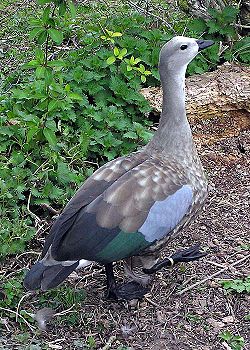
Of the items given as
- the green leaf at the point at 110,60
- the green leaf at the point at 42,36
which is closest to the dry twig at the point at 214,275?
the green leaf at the point at 42,36

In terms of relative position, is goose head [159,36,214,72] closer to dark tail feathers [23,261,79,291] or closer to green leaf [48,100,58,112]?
green leaf [48,100,58,112]

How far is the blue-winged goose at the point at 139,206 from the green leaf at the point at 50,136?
68 cm

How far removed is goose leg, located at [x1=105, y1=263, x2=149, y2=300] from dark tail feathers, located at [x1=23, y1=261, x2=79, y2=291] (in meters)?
0.36

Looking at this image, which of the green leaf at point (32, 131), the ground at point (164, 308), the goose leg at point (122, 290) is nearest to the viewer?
the ground at point (164, 308)

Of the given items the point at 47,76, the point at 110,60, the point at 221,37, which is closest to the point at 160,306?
the point at 47,76

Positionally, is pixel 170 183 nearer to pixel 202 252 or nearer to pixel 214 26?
pixel 202 252

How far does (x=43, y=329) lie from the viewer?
3.54 meters

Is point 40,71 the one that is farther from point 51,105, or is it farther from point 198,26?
point 198,26

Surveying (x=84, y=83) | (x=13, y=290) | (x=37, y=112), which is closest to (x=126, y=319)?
(x=13, y=290)

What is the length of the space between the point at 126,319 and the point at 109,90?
1950mm

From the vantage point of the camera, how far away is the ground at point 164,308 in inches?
138

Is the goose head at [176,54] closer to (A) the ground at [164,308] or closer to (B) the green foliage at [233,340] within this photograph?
(A) the ground at [164,308]

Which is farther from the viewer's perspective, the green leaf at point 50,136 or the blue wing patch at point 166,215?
the green leaf at point 50,136

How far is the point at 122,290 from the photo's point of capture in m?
3.72
